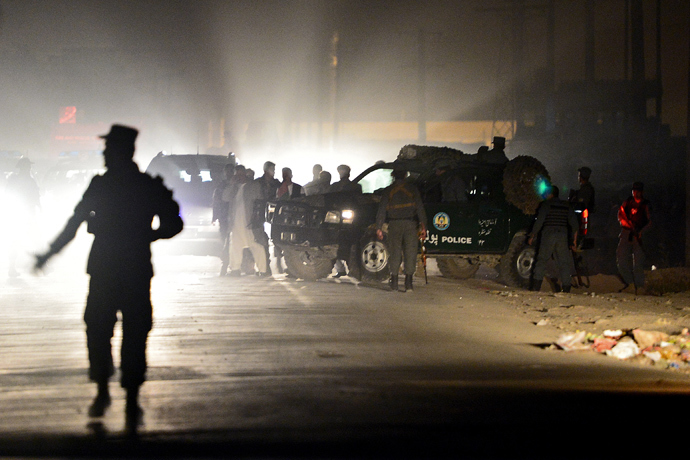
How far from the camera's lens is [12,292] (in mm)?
12461

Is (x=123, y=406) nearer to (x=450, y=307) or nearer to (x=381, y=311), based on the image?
(x=381, y=311)

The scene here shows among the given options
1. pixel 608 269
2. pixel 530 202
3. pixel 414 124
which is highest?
pixel 414 124

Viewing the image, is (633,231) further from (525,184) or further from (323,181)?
(323,181)

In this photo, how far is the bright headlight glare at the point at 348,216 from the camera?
46.6ft

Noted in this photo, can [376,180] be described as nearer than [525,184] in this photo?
No

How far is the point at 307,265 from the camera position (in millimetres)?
14922

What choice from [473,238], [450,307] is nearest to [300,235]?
[473,238]

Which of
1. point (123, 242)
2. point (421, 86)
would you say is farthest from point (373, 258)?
point (421, 86)

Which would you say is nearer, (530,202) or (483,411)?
(483,411)

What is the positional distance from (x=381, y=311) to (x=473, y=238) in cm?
427

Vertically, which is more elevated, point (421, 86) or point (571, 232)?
point (421, 86)

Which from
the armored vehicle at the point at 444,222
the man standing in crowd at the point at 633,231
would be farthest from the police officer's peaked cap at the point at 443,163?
the man standing in crowd at the point at 633,231

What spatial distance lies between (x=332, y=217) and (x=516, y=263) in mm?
3271

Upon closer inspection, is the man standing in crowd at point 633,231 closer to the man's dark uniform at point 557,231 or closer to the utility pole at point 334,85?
the man's dark uniform at point 557,231
